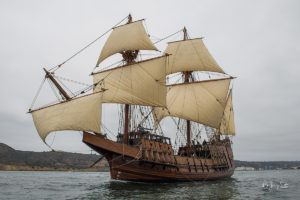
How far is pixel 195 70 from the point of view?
43.8m

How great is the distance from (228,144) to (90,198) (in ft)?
121

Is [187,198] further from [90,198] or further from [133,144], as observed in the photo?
[133,144]

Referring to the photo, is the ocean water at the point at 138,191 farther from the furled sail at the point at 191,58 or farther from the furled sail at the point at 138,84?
the furled sail at the point at 191,58

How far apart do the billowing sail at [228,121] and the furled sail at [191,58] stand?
41.9ft

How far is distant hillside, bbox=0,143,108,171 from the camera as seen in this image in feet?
325

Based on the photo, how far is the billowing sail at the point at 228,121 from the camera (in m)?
52.8

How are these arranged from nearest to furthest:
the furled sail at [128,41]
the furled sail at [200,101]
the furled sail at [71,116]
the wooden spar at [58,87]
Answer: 1. the furled sail at [71,116]
2. the wooden spar at [58,87]
3. the furled sail at [128,41]
4. the furled sail at [200,101]

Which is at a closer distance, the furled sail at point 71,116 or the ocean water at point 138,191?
the ocean water at point 138,191

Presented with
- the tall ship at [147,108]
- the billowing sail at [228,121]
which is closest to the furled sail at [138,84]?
the tall ship at [147,108]

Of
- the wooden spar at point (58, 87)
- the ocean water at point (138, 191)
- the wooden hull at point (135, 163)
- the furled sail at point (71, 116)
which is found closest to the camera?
the ocean water at point (138, 191)

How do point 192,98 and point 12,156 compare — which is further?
point 12,156

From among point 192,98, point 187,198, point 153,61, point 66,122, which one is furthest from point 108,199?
point 192,98

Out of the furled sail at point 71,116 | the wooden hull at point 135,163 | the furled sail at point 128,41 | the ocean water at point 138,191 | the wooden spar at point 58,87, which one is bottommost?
the ocean water at point 138,191

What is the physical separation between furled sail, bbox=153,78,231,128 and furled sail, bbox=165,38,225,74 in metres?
2.66
